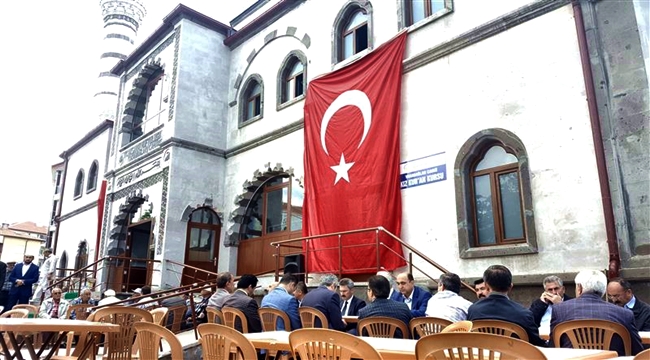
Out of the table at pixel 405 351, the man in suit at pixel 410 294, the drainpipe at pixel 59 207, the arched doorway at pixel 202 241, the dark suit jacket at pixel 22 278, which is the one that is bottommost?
the table at pixel 405 351

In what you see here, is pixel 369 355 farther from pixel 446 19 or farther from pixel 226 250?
pixel 226 250

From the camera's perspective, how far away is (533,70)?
7723 mm

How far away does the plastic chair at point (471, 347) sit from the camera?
2021 millimetres

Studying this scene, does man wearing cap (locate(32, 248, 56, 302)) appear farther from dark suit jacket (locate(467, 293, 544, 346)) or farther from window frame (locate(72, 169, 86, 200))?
dark suit jacket (locate(467, 293, 544, 346))

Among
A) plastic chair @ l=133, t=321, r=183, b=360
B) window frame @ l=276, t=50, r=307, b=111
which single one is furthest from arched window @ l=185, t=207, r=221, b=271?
plastic chair @ l=133, t=321, r=183, b=360

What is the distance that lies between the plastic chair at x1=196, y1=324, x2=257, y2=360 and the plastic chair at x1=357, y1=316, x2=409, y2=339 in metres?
1.47

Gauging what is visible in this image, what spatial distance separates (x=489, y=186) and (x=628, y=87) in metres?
2.48

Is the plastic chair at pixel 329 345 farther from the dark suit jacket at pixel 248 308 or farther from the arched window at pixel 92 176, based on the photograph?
the arched window at pixel 92 176

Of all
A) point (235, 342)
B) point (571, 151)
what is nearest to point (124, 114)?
point (571, 151)

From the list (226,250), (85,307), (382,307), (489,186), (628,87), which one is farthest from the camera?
(226,250)

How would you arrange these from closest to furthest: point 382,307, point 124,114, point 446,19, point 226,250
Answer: point 382,307 → point 446,19 → point 226,250 → point 124,114

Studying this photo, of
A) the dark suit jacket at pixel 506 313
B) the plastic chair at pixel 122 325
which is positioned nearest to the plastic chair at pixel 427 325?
the dark suit jacket at pixel 506 313

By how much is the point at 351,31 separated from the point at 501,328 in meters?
9.18

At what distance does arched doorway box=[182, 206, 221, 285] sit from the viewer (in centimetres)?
1325
